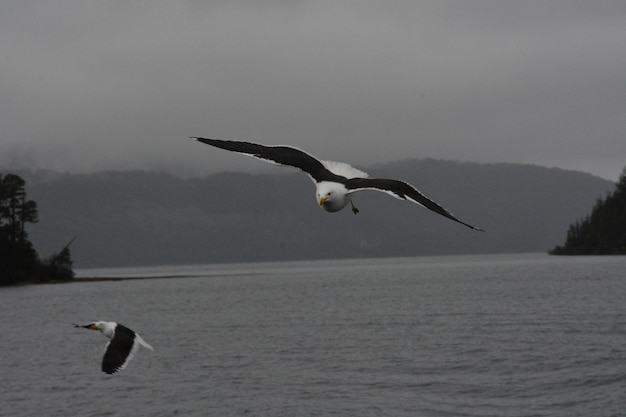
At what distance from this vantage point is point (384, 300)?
16062cm

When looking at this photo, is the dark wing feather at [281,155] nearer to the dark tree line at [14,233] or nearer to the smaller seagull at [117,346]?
the smaller seagull at [117,346]

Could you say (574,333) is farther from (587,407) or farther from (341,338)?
(587,407)

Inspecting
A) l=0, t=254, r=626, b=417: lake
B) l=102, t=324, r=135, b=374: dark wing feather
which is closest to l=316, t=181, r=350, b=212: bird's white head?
l=102, t=324, r=135, b=374: dark wing feather

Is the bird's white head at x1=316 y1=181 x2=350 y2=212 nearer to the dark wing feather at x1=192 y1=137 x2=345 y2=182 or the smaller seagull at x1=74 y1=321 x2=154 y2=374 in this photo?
the dark wing feather at x1=192 y1=137 x2=345 y2=182

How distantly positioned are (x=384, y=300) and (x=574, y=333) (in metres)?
75.6

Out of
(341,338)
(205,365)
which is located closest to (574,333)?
(341,338)

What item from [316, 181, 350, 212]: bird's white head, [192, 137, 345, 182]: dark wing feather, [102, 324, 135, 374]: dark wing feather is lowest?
[102, 324, 135, 374]: dark wing feather

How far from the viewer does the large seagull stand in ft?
32.8

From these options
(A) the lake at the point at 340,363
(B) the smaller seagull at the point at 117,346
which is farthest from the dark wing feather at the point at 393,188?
(A) the lake at the point at 340,363

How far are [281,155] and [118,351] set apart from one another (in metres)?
14.2

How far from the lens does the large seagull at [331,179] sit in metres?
10.0

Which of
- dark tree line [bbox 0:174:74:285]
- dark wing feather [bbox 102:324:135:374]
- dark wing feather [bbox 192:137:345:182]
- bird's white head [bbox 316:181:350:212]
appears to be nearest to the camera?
bird's white head [bbox 316:181:350:212]

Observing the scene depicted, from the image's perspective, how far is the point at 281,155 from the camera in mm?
11875

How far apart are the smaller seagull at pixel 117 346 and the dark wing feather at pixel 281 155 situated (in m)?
11.8
